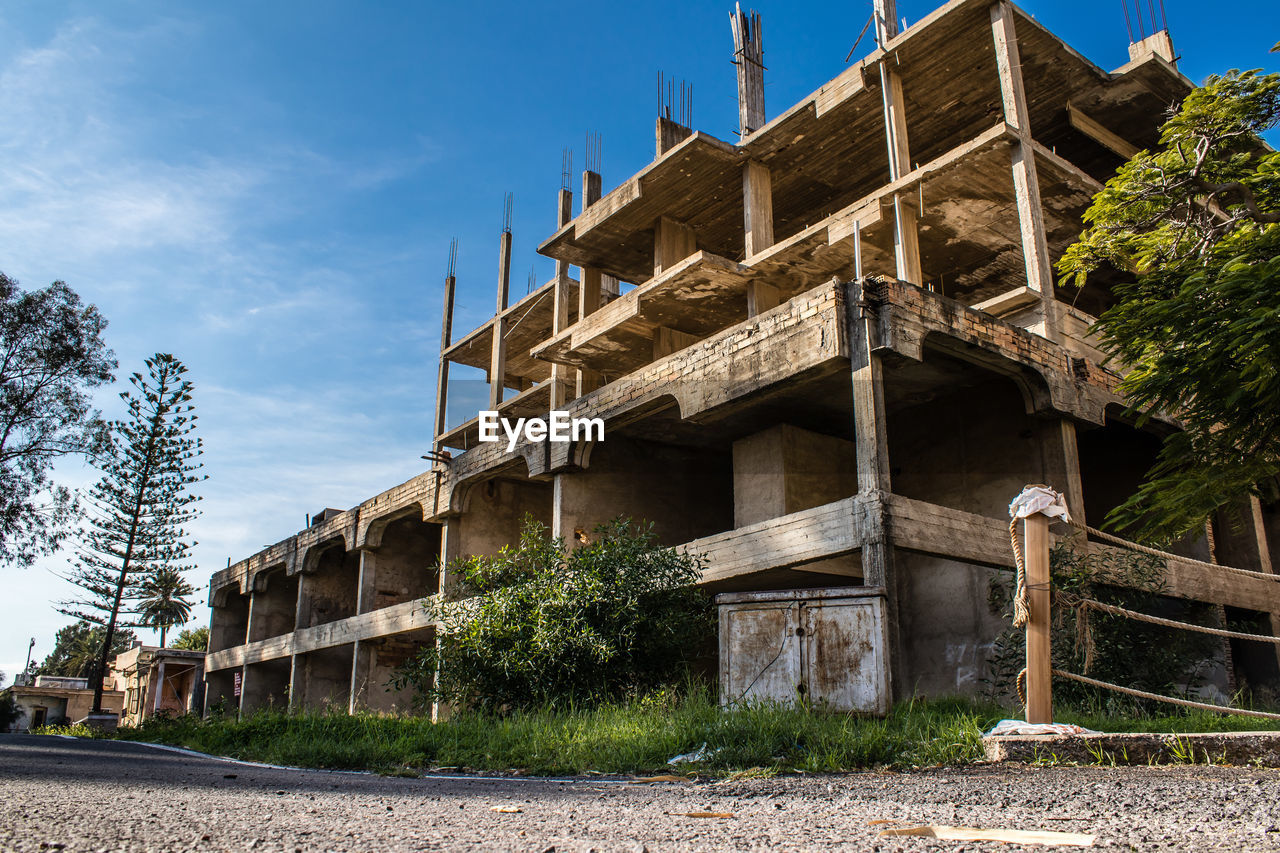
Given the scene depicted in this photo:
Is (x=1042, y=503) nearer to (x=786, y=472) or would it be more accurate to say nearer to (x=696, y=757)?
(x=696, y=757)

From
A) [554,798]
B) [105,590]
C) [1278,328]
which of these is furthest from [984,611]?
[105,590]

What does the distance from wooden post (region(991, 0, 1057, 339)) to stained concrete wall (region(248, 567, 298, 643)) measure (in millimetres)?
22406

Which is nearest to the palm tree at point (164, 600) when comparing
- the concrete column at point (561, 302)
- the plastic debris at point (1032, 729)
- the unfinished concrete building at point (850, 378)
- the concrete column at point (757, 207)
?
the unfinished concrete building at point (850, 378)

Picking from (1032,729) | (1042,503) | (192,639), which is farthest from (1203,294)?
(192,639)

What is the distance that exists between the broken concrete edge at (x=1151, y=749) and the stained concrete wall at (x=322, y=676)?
70.8ft

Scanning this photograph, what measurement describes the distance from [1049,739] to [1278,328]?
203 inches

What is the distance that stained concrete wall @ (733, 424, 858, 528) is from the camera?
15.6 meters

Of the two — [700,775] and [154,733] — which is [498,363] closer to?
[154,733]

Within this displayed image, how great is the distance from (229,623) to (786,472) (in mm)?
23907

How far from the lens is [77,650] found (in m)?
74.4

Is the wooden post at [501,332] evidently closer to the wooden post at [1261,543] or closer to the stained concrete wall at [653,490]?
the stained concrete wall at [653,490]

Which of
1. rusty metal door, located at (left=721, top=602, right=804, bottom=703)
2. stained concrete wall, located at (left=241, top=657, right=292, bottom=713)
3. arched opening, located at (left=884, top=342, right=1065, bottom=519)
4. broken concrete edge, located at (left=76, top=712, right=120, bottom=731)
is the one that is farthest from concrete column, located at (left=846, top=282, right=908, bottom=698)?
broken concrete edge, located at (left=76, top=712, right=120, bottom=731)

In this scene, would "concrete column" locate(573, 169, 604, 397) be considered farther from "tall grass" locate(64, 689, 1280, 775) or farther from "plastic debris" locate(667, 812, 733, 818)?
"plastic debris" locate(667, 812, 733, 818)

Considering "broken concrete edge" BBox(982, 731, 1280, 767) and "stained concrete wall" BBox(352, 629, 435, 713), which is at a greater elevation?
"stained concrete wall" BBox(352, 629, 435, 713)
